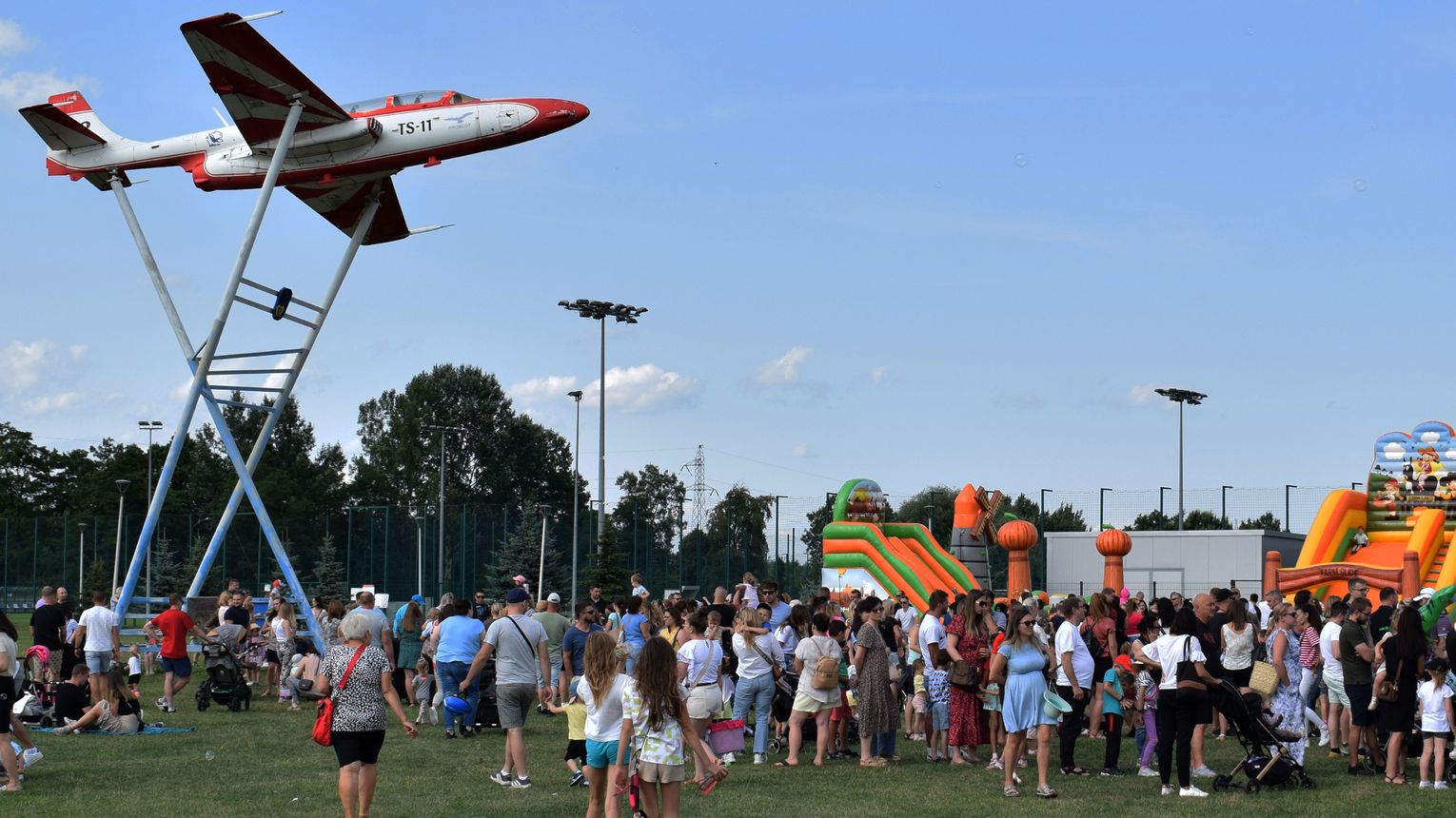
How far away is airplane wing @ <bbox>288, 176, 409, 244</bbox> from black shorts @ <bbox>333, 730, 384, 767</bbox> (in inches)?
483

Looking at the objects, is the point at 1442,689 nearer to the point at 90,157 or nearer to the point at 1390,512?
the point at 90,157

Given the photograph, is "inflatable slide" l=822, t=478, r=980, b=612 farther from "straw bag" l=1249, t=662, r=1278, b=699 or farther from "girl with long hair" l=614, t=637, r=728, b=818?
"girl with long hair" l=614, t=637, r=728, b=818

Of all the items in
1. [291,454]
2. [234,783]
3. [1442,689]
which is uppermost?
[291,454]

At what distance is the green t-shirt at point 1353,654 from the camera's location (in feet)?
44.1

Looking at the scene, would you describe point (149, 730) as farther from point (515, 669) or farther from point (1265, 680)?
point (1265, 680)

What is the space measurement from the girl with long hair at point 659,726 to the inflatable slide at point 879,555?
1002 inches

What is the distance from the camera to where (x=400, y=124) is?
19250mm

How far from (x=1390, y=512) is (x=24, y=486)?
7760 cm

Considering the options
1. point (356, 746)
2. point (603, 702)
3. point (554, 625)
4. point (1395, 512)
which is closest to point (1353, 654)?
point (603, 702)

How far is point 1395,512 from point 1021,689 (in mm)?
23032

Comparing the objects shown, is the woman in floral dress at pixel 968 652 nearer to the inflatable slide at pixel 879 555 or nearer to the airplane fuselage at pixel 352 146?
the airplane fuselage at pixel 352 146

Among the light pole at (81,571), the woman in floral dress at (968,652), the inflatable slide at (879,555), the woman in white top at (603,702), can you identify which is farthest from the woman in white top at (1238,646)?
the light pole at (81,571)

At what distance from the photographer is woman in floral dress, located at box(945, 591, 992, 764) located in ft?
45.9

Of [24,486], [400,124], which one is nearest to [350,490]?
[24,486]
